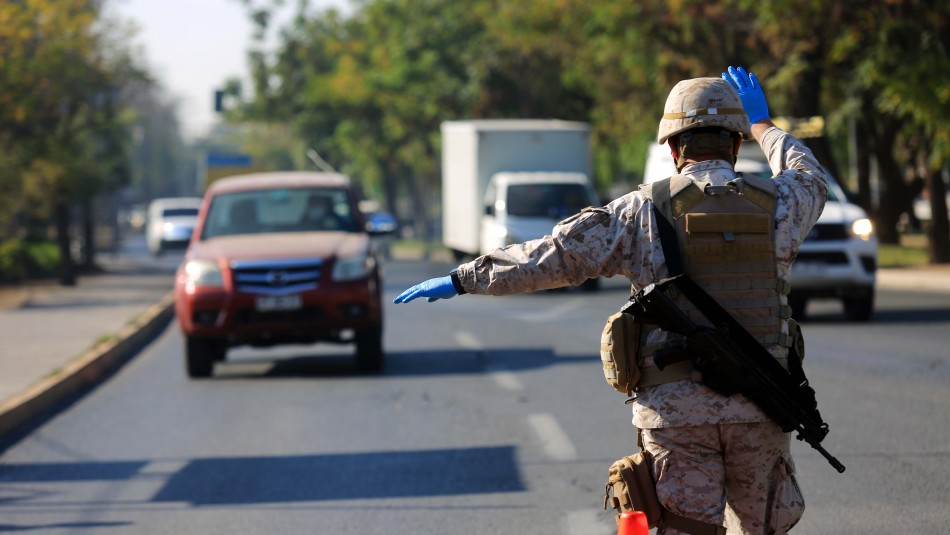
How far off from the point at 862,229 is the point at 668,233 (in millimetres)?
13667

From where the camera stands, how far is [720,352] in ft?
13.7

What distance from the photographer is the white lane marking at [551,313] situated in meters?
19.9

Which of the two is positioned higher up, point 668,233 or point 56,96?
point 668,233

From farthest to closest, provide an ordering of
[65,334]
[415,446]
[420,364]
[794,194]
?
[65,334], [420,364], [415,446], [794,194]

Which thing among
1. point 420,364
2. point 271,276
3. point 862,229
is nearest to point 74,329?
point 420,364

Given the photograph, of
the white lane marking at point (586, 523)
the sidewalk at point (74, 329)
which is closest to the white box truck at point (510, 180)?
the sidewalk at point (74, 329)

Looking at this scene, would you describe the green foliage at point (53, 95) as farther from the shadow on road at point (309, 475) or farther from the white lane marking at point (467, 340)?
the shadow on road at point (309, 475)

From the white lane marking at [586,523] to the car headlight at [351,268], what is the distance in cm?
651

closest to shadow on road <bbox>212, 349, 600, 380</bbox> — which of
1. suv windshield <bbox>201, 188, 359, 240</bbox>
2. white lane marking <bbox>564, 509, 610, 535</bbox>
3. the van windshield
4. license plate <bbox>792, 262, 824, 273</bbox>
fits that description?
suv windshield <bbox>201, 188, 359, 240</bbox>

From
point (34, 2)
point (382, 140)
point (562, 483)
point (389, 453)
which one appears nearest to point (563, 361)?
point (389, 453)

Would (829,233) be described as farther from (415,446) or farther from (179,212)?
(179,212)

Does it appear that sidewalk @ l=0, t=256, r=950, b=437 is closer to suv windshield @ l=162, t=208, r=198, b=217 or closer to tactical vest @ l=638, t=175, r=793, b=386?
tactical vest @ l=638, t=175, r=793, b=386

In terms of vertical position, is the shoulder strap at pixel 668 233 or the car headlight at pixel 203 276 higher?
the shoulder strap at pixel 668 233

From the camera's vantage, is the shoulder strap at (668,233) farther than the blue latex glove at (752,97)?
No
